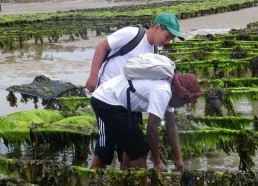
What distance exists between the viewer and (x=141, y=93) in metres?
4.73

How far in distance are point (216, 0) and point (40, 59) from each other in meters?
27.0

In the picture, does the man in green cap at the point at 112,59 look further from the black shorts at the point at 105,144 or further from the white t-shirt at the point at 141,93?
the white t-shirt at the point at 141,93

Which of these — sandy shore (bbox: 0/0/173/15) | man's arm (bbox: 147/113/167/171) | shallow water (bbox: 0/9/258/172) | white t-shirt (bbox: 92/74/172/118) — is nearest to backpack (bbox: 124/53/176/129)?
white t-shirt (bbox: 92/74/172/118)

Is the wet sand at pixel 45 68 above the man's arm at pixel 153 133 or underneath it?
underneath

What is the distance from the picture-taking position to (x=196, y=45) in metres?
12.7

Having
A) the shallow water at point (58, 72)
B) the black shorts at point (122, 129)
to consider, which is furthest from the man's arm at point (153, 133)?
the shallow water at point (58, 72)

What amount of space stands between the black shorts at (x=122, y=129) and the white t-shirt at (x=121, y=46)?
496mm

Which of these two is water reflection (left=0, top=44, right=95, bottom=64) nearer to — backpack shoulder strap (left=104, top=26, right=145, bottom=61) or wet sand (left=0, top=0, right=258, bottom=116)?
wet sand (left=0, top=0, right=258, bottom=116)

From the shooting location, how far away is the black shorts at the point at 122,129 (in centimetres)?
491

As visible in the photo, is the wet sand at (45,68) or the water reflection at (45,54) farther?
the water reflection at (45,54)

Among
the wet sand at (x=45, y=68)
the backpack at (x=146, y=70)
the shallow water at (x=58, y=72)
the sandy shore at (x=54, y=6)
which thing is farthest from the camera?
the sandy shore at (x=54, y=6)

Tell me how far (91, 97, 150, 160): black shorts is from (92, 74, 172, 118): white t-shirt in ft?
0.19

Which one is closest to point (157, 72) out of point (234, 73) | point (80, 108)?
point (80, 108)

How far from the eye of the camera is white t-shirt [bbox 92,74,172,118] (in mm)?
4570
